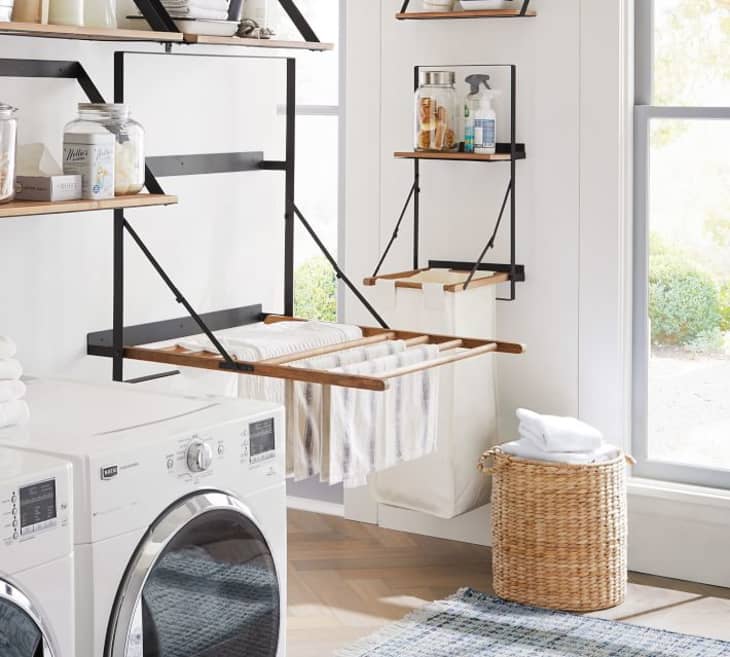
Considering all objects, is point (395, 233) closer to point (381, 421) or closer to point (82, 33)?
point (381, 421)

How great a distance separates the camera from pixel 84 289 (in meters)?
2.97

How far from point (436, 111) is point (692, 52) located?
2.45 feet

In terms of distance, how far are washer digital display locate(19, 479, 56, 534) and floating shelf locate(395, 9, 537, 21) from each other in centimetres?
222

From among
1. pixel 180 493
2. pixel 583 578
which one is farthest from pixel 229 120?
pixel 583 578

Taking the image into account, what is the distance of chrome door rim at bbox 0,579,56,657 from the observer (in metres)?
1.96

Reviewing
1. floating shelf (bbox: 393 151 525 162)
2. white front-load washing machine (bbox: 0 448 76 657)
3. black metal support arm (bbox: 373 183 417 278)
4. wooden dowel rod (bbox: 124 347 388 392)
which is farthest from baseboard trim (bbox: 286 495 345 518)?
white front-load washing machine (bbox: 0 448 76 657)

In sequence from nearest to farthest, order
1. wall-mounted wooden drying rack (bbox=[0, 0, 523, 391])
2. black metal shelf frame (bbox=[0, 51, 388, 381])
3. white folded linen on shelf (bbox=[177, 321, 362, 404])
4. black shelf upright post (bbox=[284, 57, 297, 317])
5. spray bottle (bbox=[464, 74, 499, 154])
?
wall-mounted wooden drying rack (bbox=[0, 0, 523, 391]), black metal shelf frame (bbox=[0, 51, 388, 381]), white folded linen on shelf (bbox=[177, 321, 362, 404]), black shelf upright post (bbox=[284, 57, 297, 317]), spray bottle (bbox=[464, 74, 499, 154])

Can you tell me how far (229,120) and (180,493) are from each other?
132 centimetres

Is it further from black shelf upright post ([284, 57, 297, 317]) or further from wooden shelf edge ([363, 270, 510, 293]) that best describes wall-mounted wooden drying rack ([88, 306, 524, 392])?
wooden shelf edge ([363, 270, 510, 293])

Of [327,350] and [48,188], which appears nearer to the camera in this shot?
[48,188]

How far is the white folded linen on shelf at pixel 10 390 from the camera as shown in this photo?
2.34 meters

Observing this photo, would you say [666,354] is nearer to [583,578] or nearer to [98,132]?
[583,578]

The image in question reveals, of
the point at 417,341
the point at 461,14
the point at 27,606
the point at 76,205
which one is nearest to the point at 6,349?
the point at 76,205

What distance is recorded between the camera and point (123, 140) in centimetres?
277
